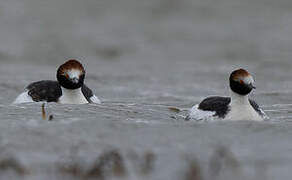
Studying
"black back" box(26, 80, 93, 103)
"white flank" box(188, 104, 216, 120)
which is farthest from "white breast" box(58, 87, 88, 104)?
"white flank" box(188, 104, 216, 120)

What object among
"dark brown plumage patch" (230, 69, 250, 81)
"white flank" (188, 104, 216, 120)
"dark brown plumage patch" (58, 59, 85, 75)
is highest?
"dark brown plumage patch" (58, 59, 85, 75)

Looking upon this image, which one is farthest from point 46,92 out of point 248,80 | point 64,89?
point 248,80

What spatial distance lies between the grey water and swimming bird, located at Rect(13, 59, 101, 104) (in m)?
0.64

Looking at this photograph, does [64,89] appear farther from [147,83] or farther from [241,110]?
[147,83]

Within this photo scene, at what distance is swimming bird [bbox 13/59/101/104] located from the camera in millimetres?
13776

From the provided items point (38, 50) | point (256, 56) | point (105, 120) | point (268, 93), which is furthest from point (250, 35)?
point (105, 120)

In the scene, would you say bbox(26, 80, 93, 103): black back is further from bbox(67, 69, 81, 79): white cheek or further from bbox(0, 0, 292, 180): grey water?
bbox(0, 0, 292, 180): grey water

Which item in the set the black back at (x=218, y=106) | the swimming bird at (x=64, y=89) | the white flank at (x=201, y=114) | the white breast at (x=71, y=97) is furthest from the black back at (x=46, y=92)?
the black back at (x=218, y=106)

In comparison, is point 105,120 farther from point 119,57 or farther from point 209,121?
point 119,57

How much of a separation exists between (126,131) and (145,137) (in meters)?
0.38

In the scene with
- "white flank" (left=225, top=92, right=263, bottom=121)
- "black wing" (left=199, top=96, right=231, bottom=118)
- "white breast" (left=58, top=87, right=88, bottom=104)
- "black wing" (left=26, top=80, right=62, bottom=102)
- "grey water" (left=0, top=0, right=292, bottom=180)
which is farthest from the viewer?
"black wing" (left=26, top=80, right=62, bottom=102)

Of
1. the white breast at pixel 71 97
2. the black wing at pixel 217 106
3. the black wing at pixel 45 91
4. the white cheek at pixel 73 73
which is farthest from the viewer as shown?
the black wing at pixel 45 91

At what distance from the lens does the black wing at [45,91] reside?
14266 millimetres

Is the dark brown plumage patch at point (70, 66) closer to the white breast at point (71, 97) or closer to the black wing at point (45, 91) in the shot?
the white breast at point (71, 97)
